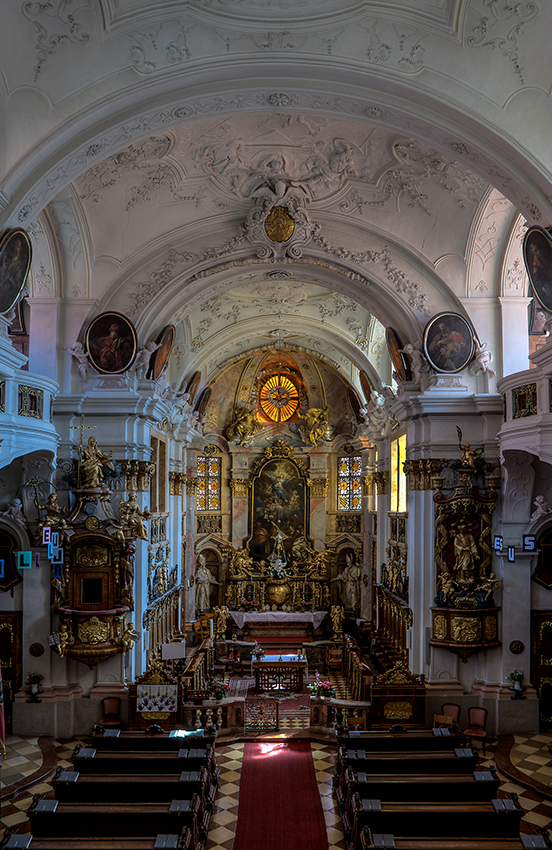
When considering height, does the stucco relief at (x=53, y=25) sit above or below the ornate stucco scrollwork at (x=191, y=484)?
above

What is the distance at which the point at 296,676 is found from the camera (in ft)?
70.6

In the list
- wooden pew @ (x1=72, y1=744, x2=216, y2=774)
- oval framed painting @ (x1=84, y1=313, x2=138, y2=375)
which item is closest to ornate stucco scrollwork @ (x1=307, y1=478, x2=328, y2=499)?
oval framed painting @ (x1=84, y1=313, x2=138, y2=375)

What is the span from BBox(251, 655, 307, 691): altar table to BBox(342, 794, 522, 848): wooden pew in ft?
38.9

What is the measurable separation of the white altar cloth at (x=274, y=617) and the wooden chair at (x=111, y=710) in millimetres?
12584

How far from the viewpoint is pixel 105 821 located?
31.0ft

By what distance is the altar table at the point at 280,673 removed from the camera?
21359 mm

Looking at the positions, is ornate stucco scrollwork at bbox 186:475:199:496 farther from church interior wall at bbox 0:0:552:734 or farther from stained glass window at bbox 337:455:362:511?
stained glass window at bbox 337:455:362:511

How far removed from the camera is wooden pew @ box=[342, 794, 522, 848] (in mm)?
9250

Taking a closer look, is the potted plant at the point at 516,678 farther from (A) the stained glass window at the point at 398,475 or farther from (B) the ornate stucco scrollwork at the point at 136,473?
(B) the ornate stucco scrollwork at the point at 136,473

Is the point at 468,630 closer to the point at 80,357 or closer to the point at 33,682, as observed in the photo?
the point at 33,682

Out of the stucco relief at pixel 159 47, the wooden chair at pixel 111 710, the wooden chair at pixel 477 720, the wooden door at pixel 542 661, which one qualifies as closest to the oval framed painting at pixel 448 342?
the wooden door at pixel 542 661

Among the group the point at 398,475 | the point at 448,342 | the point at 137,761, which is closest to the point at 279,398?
the point at 398,475

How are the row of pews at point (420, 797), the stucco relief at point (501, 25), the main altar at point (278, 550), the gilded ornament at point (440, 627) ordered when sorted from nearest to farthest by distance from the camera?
the row of pews at point (420, 797) < the stucco relief at point (501, 25) < the gilded ornament at point (440, 627) < the main altar at point (278, 550)

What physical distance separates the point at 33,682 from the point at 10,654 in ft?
2.76
